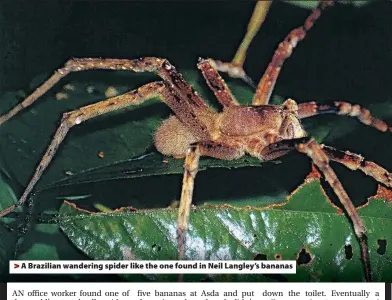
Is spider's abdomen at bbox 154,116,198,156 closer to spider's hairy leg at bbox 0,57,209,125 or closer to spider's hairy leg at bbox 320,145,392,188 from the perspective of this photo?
spider's hairy leg at bbox 0,57,209,125

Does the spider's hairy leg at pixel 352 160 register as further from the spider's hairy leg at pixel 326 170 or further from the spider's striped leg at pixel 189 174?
the spider's striped leg at pixel 189 174

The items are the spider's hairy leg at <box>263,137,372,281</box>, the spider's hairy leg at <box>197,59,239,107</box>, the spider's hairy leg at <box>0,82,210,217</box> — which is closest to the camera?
the spider's hairy leg at <box>263,137,372,281</box>

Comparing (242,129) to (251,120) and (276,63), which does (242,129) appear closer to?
(251,120)
